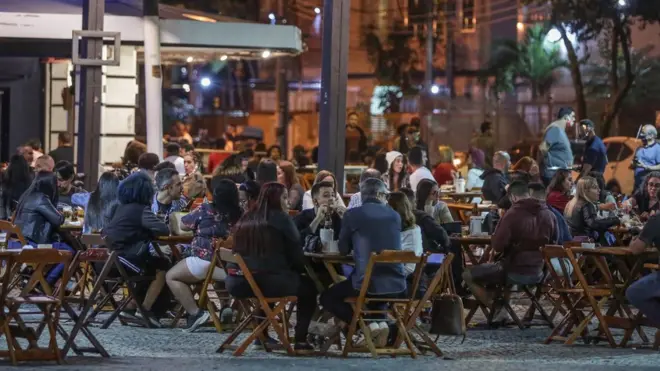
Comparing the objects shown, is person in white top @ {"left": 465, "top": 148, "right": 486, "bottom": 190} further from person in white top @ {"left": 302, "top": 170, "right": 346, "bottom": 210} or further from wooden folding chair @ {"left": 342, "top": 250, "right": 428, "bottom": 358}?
wooden folding chair @ {"left": 342, "top": 250, "right": 428, "bottom": 358}

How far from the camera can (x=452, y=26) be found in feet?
170

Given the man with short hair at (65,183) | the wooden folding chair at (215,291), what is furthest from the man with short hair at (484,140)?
the wooden folding chair at (215,291)

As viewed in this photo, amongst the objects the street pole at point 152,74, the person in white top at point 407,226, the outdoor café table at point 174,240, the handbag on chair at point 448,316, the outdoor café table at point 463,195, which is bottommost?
the handbag on chair at point 448,316

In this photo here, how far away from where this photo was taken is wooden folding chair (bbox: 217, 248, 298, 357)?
1188 cm

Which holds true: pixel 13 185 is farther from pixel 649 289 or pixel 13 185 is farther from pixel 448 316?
pixel 649 289

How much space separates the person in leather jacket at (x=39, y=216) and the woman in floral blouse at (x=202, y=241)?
2.18 m

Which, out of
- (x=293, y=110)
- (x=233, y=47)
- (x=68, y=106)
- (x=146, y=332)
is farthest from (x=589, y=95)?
(x=146, y=332)

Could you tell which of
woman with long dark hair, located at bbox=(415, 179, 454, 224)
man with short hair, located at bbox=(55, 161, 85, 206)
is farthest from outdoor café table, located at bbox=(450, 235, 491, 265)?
man with short hair, located at bbox=(55, 161, 85, 206)

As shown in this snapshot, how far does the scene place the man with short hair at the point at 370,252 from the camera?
12.2 meters

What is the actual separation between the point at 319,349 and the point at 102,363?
1.83 m

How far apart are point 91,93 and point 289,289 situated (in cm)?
712

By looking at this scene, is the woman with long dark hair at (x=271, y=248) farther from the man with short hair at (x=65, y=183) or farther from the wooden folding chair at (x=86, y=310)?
the man with short hair at (x=65, y=183)

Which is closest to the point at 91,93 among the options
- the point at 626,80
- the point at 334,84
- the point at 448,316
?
the point at 334,84

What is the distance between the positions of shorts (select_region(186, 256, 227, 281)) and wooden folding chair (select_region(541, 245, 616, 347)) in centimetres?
284
